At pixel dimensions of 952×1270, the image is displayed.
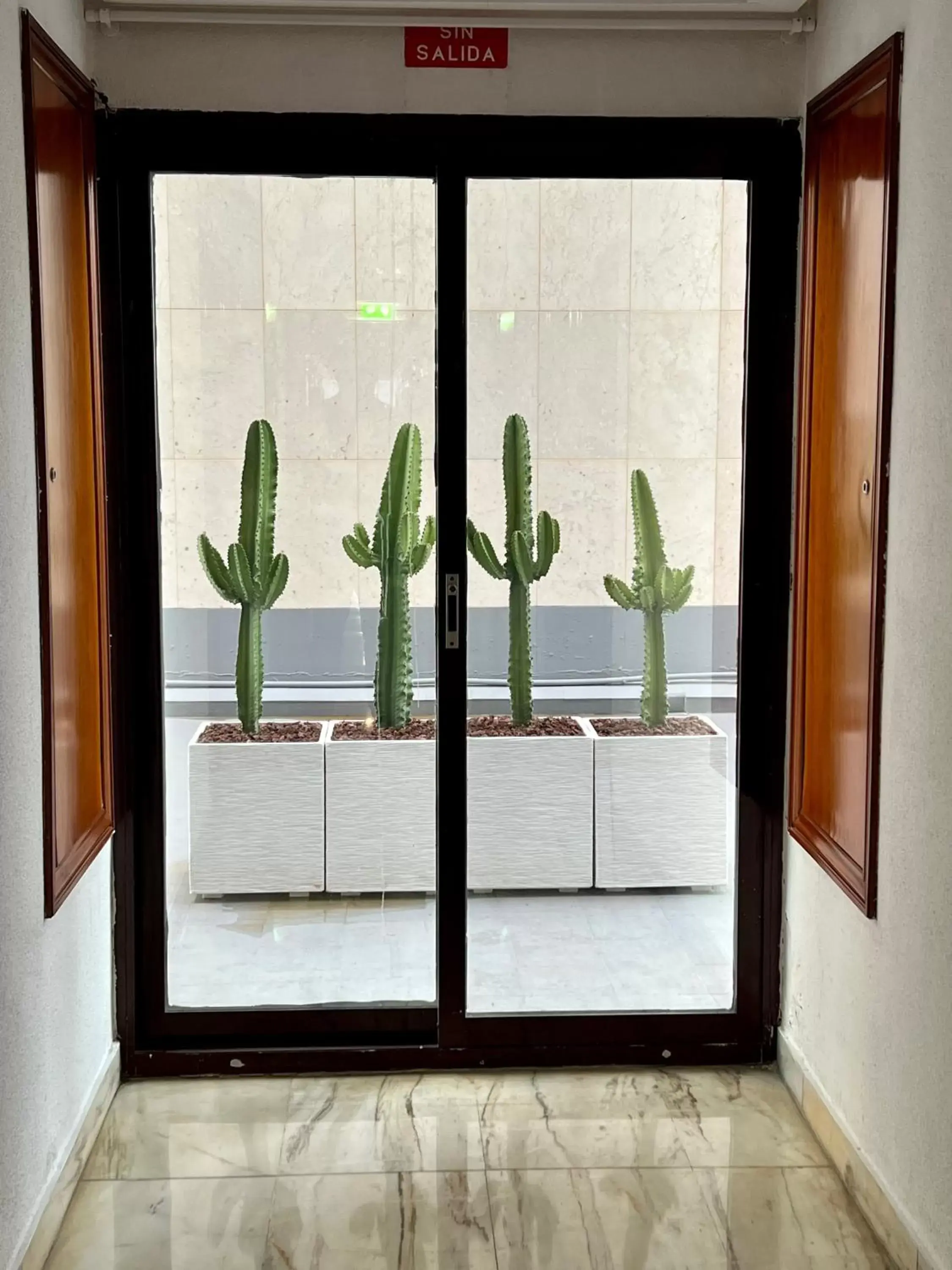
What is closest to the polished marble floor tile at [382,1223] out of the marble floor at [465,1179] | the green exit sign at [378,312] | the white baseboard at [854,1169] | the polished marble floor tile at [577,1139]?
the marble floor at [465,1179]

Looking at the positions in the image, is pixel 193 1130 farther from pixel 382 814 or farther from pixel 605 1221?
pixel 605 1221

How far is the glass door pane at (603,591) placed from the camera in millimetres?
3221

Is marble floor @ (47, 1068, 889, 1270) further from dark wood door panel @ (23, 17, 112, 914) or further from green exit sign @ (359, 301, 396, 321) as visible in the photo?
green exit sign @ (359, 301, 396, 321)

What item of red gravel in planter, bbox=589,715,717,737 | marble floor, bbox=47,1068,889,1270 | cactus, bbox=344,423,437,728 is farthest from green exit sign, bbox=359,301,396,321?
marble floor, bbox=47,1068,889,1270

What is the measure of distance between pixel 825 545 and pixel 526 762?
0.89 metres

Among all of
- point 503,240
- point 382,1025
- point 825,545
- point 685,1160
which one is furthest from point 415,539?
point 685,1160

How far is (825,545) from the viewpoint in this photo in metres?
3.00

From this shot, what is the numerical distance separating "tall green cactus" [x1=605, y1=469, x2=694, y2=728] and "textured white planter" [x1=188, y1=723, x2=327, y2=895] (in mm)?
793

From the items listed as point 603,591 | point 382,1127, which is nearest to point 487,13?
point 603,591

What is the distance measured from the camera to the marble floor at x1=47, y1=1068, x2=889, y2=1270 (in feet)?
8.48

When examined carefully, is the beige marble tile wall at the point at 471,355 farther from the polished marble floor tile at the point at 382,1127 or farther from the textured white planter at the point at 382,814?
the polished marble floor tile at the point at 382,1127

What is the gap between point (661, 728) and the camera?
3.38 metres

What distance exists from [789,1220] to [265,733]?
1.59 meters

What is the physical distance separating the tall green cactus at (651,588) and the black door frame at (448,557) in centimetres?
17
